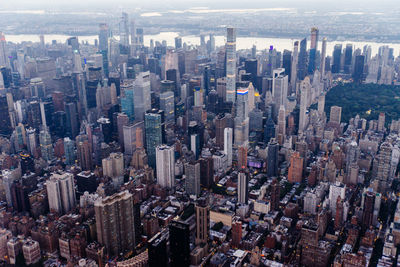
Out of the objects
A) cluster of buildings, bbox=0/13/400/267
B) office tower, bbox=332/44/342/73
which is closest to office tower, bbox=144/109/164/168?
cluster of buildings, bbox=0/13/400/267

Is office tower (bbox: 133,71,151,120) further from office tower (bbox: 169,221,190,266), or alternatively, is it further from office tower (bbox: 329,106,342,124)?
office tower (bbox: 169,221,190,266)

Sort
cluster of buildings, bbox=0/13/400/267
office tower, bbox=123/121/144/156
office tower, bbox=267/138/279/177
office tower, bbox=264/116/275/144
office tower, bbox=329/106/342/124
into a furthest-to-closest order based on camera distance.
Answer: office tower, bbox=329/106/342/124 → office tower, bbox=264/116/275/144 → office tower, bbox=123/121/144/156 → office tower, bbox=267/138/279/177 → cluster of buildings, bbox=0/13/400/267

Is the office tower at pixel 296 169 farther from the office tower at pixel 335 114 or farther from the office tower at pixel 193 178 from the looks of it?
the office tower at pixel 335 114

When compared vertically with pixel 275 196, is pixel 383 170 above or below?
above

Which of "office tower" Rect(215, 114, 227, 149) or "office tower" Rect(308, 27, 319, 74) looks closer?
"office tower" Rect(215, 114, 227, 149)

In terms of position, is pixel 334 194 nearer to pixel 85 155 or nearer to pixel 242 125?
pixel 242 125

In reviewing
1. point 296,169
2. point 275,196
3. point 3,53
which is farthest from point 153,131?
point 3,53

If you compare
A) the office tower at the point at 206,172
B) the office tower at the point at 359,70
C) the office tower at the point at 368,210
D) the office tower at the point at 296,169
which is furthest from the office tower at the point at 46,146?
the office tower at the point at 359,70
